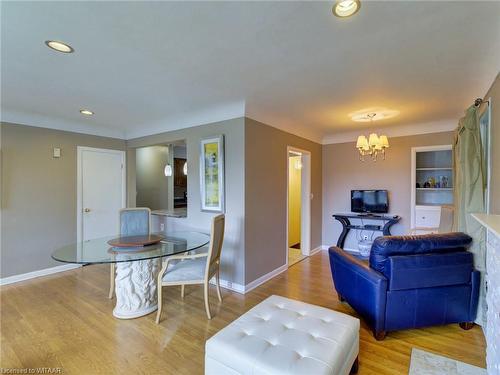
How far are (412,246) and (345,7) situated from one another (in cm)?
191

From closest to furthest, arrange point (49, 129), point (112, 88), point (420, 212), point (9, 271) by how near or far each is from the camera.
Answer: point (112, 88) < point (9, 271) < point (49, 129) < point (420, 212)

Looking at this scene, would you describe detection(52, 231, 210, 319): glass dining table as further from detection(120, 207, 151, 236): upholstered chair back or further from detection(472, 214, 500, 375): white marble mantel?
detection(472, 214, 500, 375): white marble mantel

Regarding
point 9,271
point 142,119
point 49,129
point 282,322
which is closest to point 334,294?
point 282,322

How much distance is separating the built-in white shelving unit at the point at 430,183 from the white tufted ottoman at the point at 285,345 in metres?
3.45

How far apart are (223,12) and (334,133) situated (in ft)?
13.0

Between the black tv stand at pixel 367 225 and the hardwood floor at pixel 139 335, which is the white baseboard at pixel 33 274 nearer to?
the hardwood floor at pixel 139 335

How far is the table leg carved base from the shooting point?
2.63m

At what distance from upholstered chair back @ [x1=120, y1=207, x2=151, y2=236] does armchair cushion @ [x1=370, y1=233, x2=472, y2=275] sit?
2751mm

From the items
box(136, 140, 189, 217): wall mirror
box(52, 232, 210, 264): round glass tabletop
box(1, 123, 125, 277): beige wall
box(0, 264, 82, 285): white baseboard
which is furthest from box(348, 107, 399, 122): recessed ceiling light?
box(0, 264, 82, 285): white baseboard

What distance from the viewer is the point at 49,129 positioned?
3939 mm

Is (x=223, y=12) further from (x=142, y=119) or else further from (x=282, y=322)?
(x=142, y=119)

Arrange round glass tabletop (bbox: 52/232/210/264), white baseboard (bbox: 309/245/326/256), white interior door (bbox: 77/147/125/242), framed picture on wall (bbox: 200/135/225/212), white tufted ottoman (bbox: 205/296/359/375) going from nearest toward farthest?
white tufted ottoman (bbox: 205/296/359/375), round glass tabletop (bbox: 52/232/210/264), framed picture on wall (bbox: 200/135/225/212), white interior door (bbox: 77/147/125/242), white baseboard (bbox: 309/245/326/256)

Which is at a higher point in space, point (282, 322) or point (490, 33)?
point (490, 33)

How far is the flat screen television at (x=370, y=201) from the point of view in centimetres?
466
